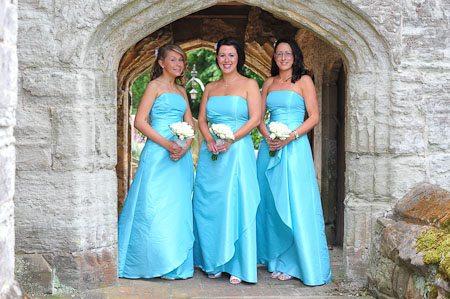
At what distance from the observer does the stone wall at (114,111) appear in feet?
15.1

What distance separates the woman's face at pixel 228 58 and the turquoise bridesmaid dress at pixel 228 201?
0.88ft

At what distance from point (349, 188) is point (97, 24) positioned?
8.21 feet

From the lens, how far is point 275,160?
5.34 metres

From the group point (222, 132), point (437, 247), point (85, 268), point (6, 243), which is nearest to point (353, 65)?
point (222, 132)

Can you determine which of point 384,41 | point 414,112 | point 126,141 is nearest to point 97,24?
point 384,41

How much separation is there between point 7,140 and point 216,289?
105 inches

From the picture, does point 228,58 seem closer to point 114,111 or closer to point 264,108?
point 264,108

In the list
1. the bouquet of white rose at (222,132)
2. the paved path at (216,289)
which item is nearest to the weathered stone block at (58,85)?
the bouquet of white rose at (222,132)

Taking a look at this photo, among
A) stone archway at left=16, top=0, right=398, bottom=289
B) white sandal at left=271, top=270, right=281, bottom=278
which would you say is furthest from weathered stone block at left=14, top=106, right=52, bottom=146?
white sandal at left=271, top=270, right=281, bottom=278

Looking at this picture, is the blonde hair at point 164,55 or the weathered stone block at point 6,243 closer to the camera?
the weathered stone block at point 6,243

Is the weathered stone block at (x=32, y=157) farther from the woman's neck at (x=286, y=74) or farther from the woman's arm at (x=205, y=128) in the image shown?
the woman's neck at (x=286, y=74)

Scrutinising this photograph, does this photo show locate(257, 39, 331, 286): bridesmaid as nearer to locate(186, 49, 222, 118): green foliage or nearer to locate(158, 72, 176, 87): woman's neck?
locate(158, 72, 176, 87): woman's neck

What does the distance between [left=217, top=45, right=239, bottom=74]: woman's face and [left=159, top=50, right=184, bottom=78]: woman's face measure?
395 mm

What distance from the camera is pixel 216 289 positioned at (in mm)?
4973
